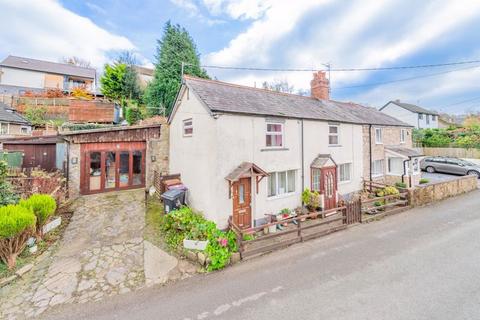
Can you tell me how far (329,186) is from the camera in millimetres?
12547

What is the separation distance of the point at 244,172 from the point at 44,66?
46.1m

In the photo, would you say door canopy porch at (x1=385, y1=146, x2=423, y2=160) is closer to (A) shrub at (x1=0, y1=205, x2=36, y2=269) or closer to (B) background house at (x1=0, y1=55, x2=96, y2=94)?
(A) shrub at (x1=0, y1=205, x2=36, y2=269)

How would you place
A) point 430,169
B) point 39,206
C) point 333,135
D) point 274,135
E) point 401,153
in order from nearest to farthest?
1. point 39,206
2. point 274,135
3. point 333,135
4. point 401,153
5. point 430,169

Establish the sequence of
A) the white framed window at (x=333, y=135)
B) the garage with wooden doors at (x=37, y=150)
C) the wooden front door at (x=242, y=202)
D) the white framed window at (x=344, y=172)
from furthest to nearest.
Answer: the white framed window at (x=344, y=172)
the white framed window at (x=333, y=135)
the garage with wooden doors at (x=37, y=150)
the wooden front door at (x=242, y=202)

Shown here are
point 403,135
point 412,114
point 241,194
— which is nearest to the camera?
point 241,194

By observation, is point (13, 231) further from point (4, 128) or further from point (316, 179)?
point (4, 128)

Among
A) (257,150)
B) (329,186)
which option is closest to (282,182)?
(257,150)

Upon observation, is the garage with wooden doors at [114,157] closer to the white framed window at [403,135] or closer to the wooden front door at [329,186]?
the wooden front door at [329,186]

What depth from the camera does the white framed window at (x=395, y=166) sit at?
684 inches

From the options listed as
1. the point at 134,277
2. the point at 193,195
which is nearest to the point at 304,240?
the point at 193,195

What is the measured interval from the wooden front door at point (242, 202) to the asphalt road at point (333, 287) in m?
2.36

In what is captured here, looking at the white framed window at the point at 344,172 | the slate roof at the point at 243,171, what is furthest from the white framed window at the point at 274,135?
the white framed window at the point at 344,172

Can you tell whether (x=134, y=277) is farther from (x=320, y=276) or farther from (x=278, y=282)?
(x=320, y=276)

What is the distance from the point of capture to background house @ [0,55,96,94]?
109 ft
